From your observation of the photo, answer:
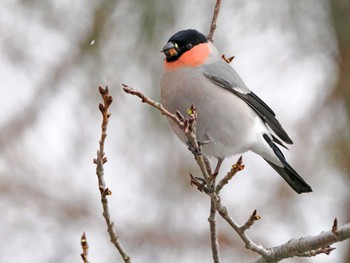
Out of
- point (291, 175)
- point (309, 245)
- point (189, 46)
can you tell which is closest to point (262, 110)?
point (291, 175)

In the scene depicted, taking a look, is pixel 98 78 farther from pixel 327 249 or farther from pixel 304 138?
pixel 327 249

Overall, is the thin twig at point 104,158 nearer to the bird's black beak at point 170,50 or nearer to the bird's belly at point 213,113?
the bird's belly at point 213,113

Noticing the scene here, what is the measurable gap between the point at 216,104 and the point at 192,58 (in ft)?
1.08

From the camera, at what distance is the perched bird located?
140 inches

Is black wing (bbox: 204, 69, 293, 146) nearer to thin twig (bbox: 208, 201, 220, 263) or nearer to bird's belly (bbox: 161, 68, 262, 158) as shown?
bird's belly (bbox: 161, 68, 262, 158)

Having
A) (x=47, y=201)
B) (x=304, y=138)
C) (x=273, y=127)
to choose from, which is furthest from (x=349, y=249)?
(x=47, y=201)

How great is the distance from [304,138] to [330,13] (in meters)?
1.00

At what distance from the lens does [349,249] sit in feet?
16.2

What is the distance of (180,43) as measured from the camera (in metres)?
3.84

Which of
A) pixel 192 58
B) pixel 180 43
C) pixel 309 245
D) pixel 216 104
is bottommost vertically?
pixel 309 245

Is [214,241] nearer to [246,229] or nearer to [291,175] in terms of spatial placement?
[246,229]

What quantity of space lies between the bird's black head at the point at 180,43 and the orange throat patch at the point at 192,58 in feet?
0.07

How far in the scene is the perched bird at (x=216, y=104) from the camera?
11.7 ft

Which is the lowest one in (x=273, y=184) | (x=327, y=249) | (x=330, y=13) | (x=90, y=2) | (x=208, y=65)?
(x=327, y=249)
